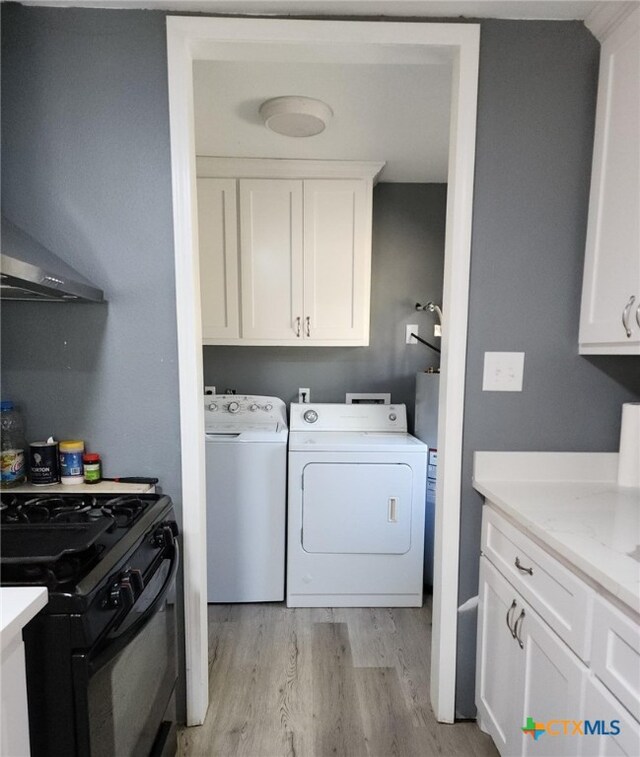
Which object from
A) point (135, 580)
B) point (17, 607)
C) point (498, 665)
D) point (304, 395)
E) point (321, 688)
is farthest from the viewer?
point (304, 395)

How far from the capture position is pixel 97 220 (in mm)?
1220

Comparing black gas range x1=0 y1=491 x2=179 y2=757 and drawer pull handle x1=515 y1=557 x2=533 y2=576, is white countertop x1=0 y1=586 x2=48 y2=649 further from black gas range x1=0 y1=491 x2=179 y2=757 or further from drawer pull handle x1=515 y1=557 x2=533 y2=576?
drawer pull handle x1=515 y1=557 x2=533 y2=576

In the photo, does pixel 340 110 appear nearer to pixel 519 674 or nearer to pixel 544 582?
pixel 544 582

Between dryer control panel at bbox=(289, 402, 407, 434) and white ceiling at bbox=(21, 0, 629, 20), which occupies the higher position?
white ceiling at bbox=(21, 0, 629, 20)

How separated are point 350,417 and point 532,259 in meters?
1.34

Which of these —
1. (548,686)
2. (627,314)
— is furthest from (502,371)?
(548,686)

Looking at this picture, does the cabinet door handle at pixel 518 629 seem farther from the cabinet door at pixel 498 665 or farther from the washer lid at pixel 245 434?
the washer lid at pixel 245 434

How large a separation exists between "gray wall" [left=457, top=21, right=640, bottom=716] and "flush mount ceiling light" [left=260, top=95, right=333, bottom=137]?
667mm

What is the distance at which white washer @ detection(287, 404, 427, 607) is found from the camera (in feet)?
6.38

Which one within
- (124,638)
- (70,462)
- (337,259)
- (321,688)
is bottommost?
(321,688)

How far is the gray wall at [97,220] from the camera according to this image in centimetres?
117

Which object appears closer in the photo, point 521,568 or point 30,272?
point 30,272

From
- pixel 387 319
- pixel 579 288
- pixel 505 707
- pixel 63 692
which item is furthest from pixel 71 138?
pixel 505 707

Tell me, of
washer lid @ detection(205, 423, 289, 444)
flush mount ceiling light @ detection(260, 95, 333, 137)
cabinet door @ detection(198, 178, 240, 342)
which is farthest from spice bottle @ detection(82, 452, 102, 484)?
flush mount ceiling light @ detection(260, 95, 333, 137)
